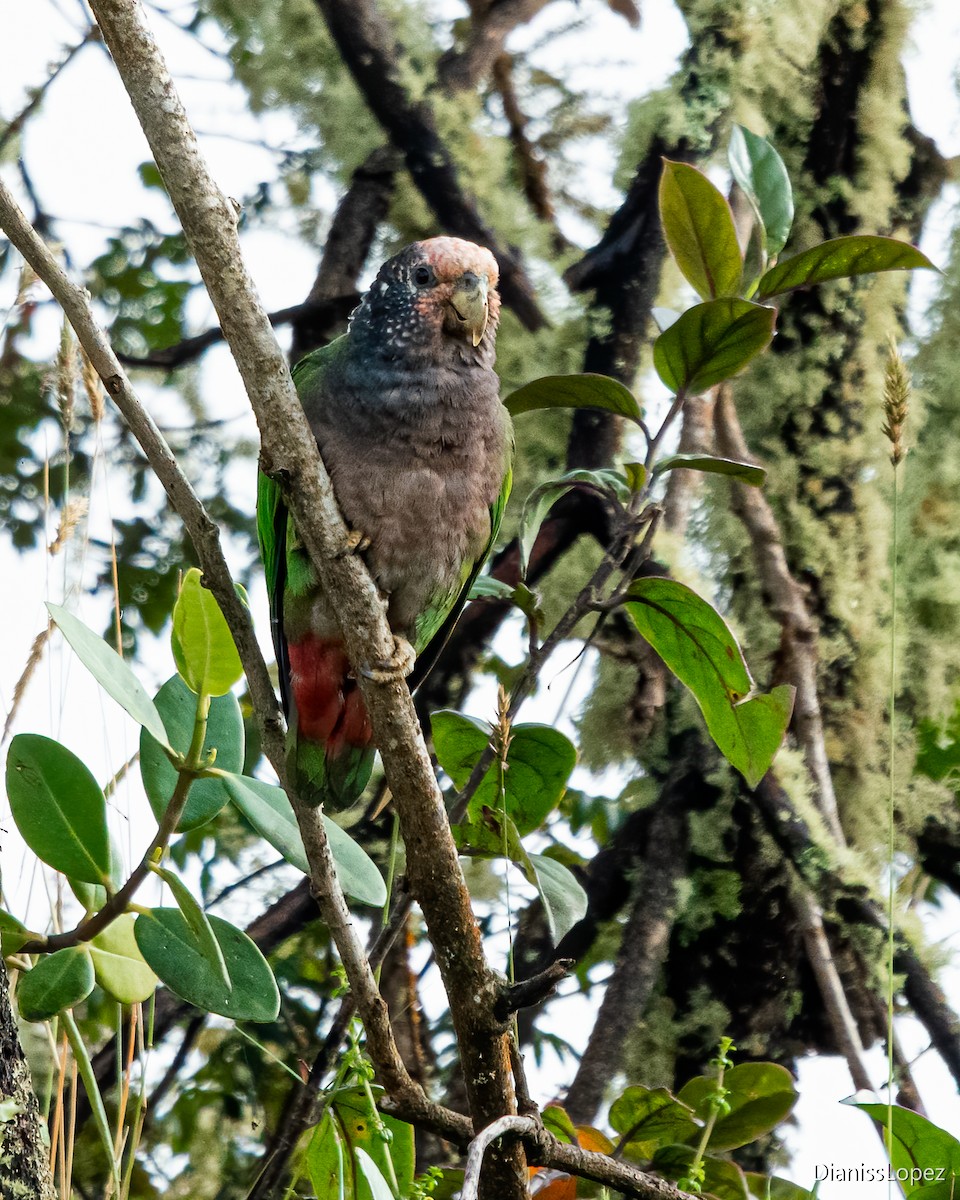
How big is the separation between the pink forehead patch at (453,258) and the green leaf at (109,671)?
2.71 feet

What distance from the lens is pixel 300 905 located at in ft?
7.56

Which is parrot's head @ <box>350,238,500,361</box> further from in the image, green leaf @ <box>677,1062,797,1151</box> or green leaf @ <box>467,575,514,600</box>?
green leaf @ <box>677,1062,797,1151</box>

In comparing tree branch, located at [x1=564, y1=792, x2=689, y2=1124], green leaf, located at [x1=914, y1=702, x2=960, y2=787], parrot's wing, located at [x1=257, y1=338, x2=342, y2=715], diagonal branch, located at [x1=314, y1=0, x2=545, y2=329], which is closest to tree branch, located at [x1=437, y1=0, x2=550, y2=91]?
diagonal branch, located at [x1=314, y1=0, x2=545, y2=329]

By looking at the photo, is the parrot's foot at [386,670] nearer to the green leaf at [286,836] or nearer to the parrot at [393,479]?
the green leaf at [286,836]

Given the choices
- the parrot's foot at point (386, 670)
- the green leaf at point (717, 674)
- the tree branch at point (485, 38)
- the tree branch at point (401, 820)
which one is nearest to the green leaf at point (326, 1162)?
the tree branch at point (401, 820)

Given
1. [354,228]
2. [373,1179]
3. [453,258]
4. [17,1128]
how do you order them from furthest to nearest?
[354,228] < [453,258] < [373,1179] < [17,1128]

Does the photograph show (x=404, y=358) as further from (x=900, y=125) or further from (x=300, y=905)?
(x=900, y=125)

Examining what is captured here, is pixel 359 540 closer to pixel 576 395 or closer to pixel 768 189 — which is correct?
pixel 576 395

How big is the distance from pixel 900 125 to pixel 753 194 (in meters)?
1.56

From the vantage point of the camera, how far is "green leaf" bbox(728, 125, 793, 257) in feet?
5.36

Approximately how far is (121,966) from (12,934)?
0.12 meters

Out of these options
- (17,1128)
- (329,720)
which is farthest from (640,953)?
(17,1128)

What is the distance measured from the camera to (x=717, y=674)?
4.97 feet

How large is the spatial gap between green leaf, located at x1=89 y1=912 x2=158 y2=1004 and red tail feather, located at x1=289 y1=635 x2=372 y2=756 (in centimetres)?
43
